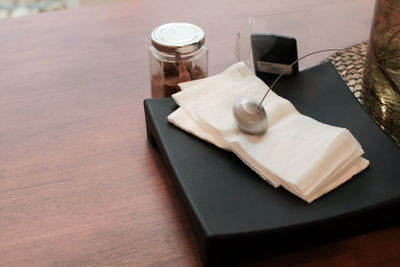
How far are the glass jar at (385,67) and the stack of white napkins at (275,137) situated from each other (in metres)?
0.13

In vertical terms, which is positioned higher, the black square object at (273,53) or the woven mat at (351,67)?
the black square object at (273,53)

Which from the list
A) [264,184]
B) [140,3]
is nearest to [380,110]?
[264,184]

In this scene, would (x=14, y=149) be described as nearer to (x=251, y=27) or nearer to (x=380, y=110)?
(x=251, y=27)

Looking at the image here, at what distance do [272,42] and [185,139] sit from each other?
24cm

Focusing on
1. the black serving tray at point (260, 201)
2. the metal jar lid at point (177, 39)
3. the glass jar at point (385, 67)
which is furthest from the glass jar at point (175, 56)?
the glass jar at point (385, 67)

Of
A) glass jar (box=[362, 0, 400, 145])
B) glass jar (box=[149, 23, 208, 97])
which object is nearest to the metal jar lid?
glass jar (box=[149, 23, 208, 97])

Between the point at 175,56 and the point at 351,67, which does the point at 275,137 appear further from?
the point at 351,67

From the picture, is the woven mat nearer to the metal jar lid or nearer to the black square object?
the black square object

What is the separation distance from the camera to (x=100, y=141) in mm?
710

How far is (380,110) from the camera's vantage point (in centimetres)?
68

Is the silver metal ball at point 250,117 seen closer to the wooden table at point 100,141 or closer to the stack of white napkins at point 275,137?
the stack of white napkins at point 275,137

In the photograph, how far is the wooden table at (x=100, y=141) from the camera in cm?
54

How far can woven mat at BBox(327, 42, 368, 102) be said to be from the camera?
791 millimetres

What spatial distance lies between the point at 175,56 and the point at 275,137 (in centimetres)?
21
